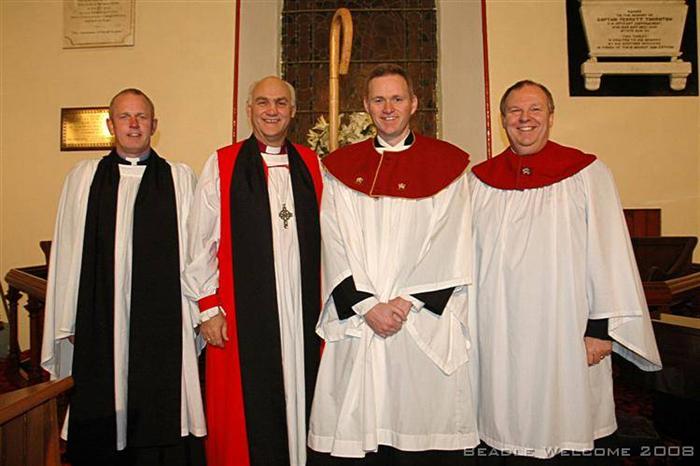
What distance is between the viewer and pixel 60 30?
699 centimetres

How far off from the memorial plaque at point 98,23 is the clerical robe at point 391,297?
17.7 ft

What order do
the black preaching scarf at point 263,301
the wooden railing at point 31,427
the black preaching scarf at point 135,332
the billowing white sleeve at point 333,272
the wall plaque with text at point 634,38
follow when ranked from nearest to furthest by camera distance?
the wooden railing at point 31,427
the billowing white sleeve at point 333,272
the black preaching scarf at point 263,301
the black preaching scarf at point 135,332
the wall plaque with text at point 634,38

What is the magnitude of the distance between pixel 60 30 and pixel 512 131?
6402 millimetres

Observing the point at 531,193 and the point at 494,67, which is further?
the point at 494,67

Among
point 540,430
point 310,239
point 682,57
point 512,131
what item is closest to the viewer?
point 540,430

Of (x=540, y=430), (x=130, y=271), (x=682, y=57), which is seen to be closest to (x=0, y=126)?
(x=130, y=271)

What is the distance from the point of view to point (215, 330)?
9.21 feet

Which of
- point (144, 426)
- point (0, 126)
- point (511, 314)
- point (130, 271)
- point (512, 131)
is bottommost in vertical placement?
point (144, 426)

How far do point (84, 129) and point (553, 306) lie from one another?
6281 millimetres

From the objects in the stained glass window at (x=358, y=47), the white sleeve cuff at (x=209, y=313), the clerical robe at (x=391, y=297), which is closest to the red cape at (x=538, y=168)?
the clerical robe at (x=391, y=297)

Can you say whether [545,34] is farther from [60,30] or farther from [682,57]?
[60,30]

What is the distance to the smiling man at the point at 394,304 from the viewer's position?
249 centimetres

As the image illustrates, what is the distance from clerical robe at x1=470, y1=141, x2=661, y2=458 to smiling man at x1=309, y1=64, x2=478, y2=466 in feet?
0.56

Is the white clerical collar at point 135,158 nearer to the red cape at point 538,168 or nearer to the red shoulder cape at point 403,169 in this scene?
the red shoulder cape at point 403,169
